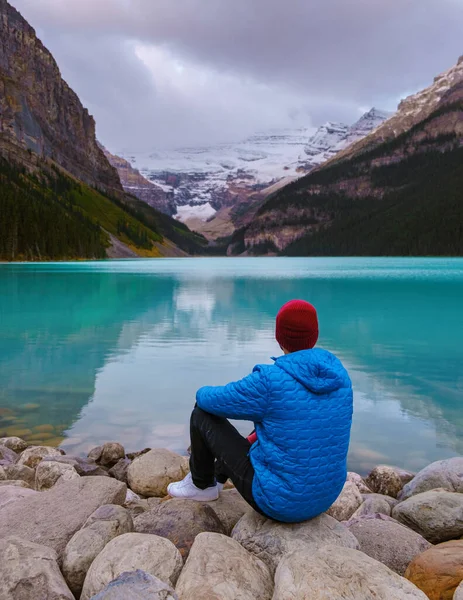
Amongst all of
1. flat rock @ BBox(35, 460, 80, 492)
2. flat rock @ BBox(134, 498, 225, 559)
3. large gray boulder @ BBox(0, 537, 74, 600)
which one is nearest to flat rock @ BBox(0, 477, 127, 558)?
large gray boulder @ BBox(0, 537, 74, 600)

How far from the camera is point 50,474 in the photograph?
287 inches

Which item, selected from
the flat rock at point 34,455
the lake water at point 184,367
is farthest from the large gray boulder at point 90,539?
the lake water at point 184,367

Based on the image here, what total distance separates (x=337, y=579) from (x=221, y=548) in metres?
1.04

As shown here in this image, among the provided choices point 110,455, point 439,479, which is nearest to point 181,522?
point 439,479

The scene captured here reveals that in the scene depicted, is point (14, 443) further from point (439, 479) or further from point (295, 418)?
point (439, 479)

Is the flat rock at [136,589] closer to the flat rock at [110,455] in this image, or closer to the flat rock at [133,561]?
the flat rock at [133,561]

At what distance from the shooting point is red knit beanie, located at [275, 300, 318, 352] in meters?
4.55

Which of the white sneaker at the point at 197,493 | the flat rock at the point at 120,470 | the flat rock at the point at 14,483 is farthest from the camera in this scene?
the flat rock at the point at 120,470

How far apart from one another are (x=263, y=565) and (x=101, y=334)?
65.7 feet

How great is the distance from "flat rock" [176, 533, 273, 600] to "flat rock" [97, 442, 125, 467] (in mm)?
4889

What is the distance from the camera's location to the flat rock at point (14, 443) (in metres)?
9.34

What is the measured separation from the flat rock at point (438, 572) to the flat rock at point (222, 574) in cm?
119

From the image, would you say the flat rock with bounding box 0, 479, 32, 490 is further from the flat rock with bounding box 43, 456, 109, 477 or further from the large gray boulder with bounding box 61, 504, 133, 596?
the large gray boulder with bounding box 61, 504, 133, 596

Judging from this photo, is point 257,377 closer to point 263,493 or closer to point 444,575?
point 263,493
